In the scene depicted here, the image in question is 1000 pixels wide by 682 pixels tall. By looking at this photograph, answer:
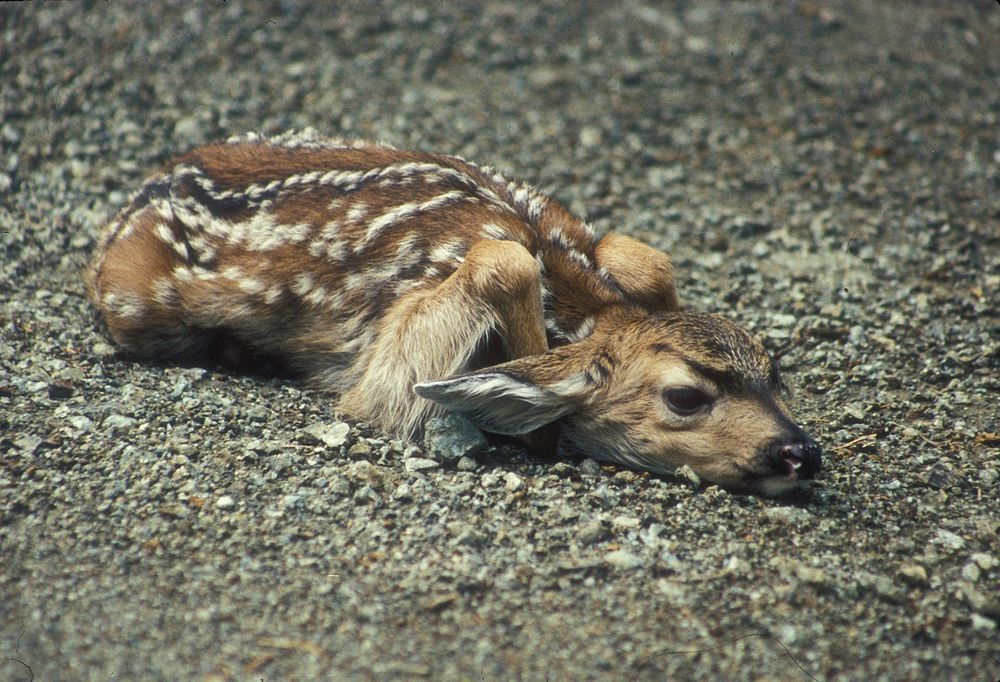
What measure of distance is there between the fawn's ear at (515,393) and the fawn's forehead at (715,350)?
1.33 feet

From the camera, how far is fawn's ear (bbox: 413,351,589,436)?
4.39m

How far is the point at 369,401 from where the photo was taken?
4.79 meters

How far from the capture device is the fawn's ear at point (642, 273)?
4.94m

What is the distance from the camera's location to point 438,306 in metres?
4.62

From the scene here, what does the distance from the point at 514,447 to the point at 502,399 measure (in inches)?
13.5

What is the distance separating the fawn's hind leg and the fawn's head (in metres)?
0.21

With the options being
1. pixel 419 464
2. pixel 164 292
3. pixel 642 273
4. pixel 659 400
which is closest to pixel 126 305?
pixel 164 292

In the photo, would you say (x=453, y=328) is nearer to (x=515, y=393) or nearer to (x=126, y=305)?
(x=515, y=393)

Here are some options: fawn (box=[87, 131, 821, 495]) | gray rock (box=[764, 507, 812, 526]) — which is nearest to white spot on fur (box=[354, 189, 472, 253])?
fawn (box=[87, 131, 821, 495])

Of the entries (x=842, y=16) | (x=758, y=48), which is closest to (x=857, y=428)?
(x=758, y=48)

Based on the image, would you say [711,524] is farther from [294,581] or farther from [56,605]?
[56,605]

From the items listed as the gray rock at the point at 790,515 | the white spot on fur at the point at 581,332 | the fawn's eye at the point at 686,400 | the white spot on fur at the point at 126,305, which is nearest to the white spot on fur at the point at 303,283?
the white spot on fur at the point at 126,305

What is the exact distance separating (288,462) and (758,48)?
5581mm

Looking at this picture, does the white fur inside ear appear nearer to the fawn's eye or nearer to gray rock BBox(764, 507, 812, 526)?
the fawn's eye
